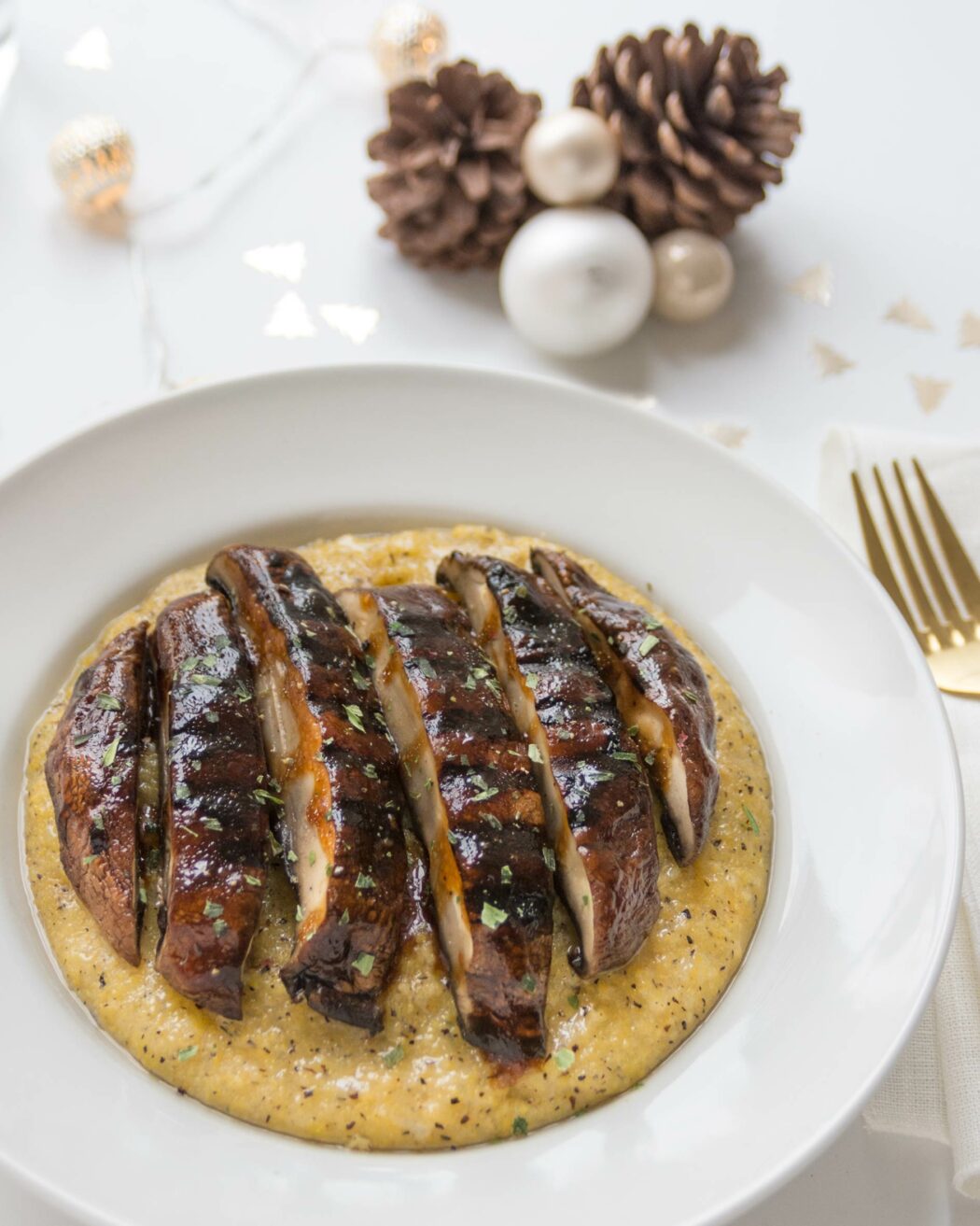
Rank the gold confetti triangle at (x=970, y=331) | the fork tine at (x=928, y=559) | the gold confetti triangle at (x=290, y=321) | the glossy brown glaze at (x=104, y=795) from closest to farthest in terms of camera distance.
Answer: the glossy brown glaze at (x=104, y=795) < the fork tine at (x=928, y=559) < the gold confetti triangle at (x=290, y=321) < the gold confetti triangle at (x=970, y=331)

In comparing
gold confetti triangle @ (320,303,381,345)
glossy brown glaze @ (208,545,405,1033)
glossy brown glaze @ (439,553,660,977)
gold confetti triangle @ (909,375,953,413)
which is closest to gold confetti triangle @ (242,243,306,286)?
gold confetti triangle @ (320,303,381,345)

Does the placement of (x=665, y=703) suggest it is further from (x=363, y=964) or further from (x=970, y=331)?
(x=970, y=331)

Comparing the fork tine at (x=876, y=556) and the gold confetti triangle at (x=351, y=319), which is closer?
the fork tine at (x=876, y=556)

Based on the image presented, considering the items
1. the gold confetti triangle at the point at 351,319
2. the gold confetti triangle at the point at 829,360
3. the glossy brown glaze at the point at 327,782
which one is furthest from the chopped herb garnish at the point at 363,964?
the gold confetti triangle at the point at 829,360

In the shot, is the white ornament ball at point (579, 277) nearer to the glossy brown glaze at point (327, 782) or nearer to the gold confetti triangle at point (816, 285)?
the gold confetti triangle at point (816, 285)

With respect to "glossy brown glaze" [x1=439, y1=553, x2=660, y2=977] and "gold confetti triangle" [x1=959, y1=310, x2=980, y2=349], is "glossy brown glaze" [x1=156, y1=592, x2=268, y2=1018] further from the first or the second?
"gold confetti triangle" [x1=959, y1=310, x2=980, y2=349]

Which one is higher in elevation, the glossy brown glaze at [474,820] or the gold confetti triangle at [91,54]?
the gold confetti triangle at [91,54]

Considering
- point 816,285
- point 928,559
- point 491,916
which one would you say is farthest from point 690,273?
point 491,916
